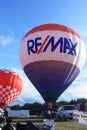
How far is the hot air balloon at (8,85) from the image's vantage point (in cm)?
3797

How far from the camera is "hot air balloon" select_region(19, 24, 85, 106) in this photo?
31.8 meters

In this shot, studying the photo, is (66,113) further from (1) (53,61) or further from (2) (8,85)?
(1) (53,61)

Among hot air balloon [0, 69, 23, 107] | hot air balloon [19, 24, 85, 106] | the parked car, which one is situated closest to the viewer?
hot air balloon [19, 24, 85, 106]

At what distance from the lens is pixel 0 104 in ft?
124

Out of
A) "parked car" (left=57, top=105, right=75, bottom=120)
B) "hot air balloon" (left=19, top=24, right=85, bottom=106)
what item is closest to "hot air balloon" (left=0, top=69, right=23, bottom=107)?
"hot air balloon" (left=19, top=24, right=85, bottom=106)

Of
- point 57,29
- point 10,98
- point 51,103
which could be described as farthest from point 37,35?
point 10,98

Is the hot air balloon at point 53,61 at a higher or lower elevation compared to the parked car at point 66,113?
higher

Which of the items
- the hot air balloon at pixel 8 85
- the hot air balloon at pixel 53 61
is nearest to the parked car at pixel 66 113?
the hot air balloon at pixel 8 85

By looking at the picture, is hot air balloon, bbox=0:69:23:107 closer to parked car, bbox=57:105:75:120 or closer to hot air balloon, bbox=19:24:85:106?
hot air balloon, bbox=19:24:85:106

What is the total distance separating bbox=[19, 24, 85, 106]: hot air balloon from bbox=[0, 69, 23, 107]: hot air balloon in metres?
5.73

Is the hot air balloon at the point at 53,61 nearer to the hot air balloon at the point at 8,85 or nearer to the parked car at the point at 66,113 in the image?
the hot air balloon at the point at 8,85

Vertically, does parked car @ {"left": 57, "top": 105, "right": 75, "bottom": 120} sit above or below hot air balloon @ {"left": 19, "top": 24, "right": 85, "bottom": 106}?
below

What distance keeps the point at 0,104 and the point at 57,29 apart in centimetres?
1058

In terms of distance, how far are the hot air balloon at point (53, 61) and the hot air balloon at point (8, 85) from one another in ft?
18.8
